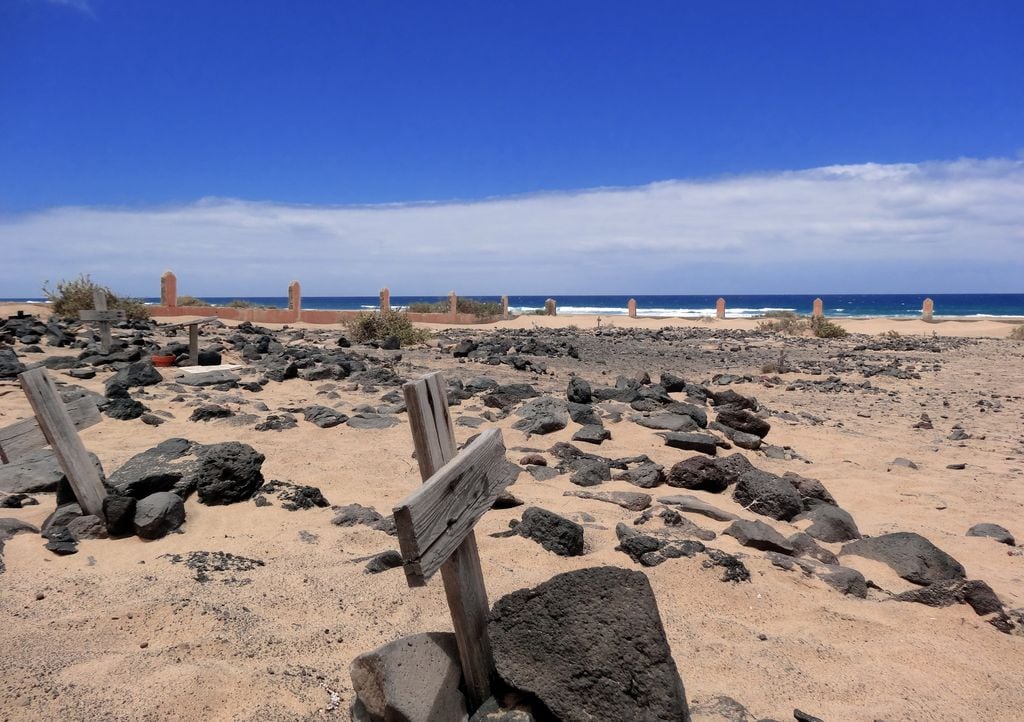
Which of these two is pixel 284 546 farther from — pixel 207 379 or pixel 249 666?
pixel 207 379

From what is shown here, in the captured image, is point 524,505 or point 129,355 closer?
point 524,505

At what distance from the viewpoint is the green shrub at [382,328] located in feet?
67.4

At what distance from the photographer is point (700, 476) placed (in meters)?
6.94

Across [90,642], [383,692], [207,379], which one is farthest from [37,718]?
[207,379]

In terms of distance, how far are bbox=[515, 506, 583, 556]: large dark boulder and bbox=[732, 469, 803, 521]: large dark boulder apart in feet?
6.78

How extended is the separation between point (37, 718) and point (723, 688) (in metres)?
3.03

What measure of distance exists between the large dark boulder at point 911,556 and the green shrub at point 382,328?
15932 millimetres

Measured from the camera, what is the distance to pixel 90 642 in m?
3.70

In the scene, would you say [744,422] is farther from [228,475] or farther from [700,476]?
[228,475]

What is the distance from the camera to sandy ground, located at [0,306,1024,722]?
3.37 metres

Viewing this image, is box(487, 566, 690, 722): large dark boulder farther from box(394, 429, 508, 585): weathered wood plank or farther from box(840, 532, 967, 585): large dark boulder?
box(840, 532, 967, 585): large dark boulder

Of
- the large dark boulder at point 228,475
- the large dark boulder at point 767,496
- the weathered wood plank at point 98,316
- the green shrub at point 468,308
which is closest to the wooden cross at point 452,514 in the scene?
the large dark boulder at point 228,475

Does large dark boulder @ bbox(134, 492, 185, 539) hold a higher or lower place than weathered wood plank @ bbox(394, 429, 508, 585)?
lower

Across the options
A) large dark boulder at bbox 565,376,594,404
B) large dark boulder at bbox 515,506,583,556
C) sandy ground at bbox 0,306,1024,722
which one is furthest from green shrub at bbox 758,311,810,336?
large dark boulder at bbox 515,506,583,556
